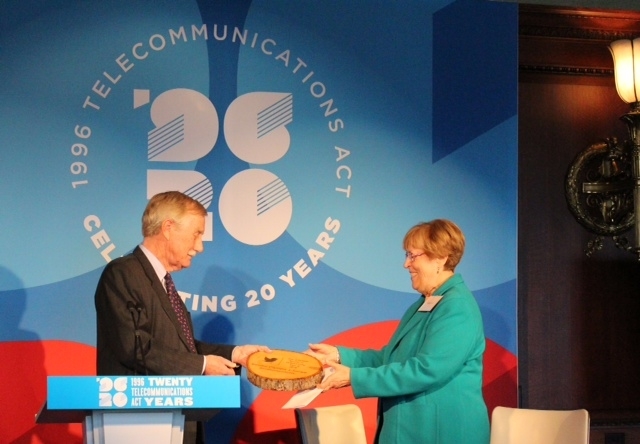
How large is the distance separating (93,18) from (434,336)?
2.34m

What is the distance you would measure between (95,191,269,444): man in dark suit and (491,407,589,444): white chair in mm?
1128


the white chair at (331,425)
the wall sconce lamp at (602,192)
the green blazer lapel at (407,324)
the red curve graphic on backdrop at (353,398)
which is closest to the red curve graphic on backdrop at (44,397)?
the red curve graphic on backdrop at (353,398)

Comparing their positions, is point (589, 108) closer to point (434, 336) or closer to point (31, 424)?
point (434, 336)

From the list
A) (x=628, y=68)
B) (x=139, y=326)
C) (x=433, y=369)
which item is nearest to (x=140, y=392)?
(x=139, y=326)

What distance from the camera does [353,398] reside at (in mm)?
5137

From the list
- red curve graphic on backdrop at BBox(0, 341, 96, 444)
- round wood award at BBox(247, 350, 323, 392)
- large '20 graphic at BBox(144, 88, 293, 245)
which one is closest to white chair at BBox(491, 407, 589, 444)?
round wood award at BBox(247, 350, 323, 392)

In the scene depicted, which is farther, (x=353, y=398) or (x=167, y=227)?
(x=353, y=398)

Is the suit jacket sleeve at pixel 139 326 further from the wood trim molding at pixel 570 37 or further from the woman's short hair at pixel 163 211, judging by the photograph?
the wood trim molding at pixel 570 37

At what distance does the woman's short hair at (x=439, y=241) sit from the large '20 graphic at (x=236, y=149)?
1.05m

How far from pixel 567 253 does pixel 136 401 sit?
3.31 m

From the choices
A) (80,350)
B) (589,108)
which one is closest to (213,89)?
(80,350)

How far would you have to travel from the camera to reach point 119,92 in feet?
16.3

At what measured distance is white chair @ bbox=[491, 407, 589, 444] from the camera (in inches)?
165

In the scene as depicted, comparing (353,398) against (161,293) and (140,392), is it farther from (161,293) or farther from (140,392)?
(140,392)
